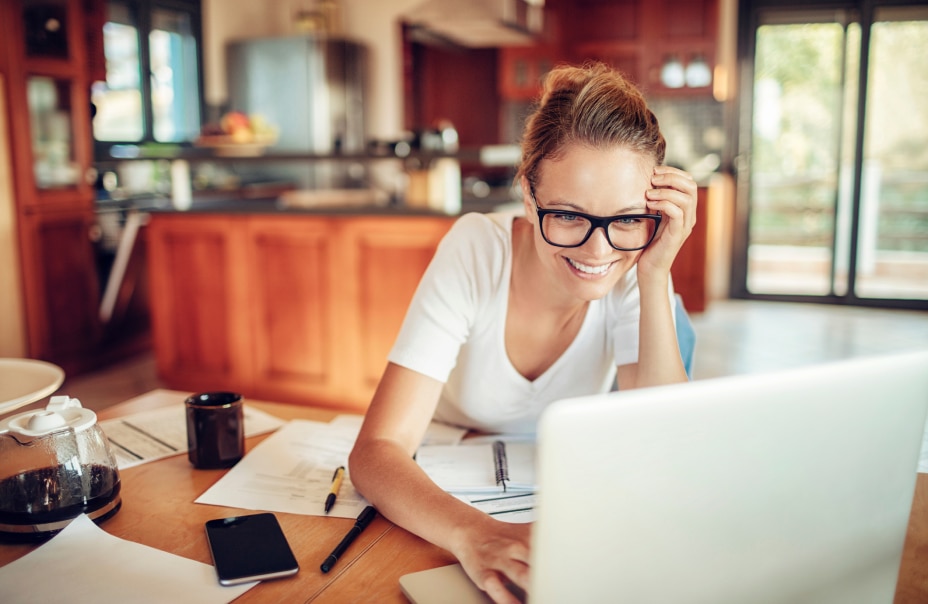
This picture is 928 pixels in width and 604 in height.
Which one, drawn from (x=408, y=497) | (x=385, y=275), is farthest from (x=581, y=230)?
(x=385, y=275)

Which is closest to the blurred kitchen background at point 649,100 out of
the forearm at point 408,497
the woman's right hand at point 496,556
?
the forearm at point 408,497

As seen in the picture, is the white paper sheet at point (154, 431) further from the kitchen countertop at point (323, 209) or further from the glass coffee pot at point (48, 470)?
the kitchen countertop at point (323, 209)

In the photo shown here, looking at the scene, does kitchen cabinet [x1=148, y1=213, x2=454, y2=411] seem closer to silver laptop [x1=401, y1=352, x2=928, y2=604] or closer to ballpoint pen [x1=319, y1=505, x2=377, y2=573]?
ballpoint pen [x1=319, y1=505, x2=377, y2=573]

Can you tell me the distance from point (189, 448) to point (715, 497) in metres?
0.78

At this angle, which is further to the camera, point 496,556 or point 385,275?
point 385,275

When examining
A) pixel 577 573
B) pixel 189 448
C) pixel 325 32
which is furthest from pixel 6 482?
pixel 325 32

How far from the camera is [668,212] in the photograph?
1111 mm

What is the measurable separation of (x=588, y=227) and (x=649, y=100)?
16.5 ft

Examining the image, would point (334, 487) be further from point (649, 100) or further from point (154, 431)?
point (649, 100)

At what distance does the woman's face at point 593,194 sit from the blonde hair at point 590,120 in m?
0.02

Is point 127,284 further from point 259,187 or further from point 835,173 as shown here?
point 835,173

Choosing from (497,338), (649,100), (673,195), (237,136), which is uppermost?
(649,100)

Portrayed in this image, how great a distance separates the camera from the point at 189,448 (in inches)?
43.7

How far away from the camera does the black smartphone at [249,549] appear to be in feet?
2.68
